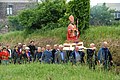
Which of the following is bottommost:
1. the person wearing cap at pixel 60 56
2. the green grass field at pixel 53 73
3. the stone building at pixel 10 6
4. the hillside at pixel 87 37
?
the green grass field at pixel 53 73

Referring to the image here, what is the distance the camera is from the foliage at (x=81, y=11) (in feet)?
86.0

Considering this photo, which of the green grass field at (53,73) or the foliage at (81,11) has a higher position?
the foliage at (81,11)

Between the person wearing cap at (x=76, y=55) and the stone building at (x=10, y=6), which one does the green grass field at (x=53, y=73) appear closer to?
the person wearing cap at (x=76, y=55)

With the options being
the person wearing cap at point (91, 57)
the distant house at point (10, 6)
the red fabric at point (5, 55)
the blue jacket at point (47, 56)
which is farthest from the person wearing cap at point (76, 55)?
the distant house at point (10, 6)

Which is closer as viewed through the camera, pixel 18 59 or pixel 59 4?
pixel 18 59

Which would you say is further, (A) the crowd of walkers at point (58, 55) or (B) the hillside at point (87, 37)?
(B) the hillside at point (87, 37)

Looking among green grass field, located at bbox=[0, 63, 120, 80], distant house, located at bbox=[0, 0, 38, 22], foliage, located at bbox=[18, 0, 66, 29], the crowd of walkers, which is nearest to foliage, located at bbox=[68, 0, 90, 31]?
foliage, located at bbox=[18, 0, 66, 29]

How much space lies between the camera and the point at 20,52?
22641 millimetres

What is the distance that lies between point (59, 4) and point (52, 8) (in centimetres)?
68

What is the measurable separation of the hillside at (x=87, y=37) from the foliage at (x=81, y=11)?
496 mm

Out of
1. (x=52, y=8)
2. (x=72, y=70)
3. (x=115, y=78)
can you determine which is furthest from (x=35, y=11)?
(x=115, y=78)

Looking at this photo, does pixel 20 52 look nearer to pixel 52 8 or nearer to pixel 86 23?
pixel 86 23

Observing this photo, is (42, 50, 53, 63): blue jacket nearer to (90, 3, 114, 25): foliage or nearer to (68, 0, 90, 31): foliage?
(68, 0, 90, 31): foliage

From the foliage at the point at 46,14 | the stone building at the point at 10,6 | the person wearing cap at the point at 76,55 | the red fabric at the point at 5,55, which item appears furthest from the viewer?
the stone building at the point at 10,6
